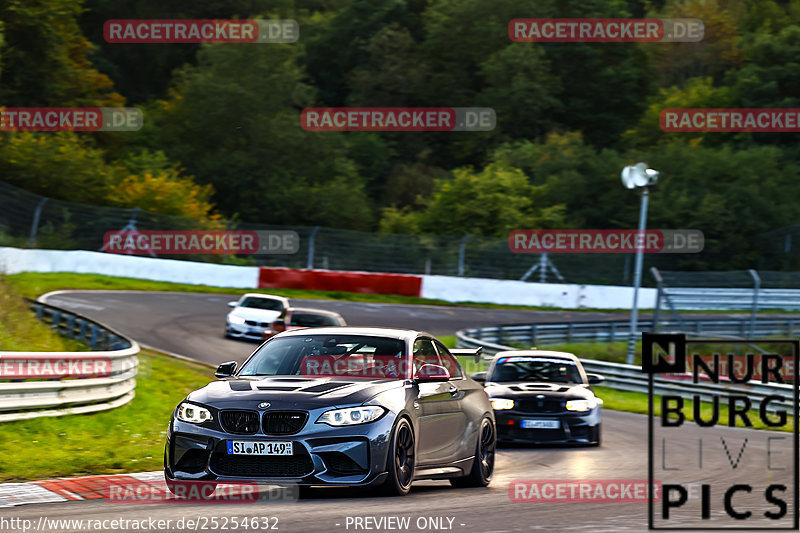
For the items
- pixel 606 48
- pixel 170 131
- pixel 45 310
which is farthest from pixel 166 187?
pixel 606 48

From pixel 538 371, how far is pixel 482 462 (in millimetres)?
5723

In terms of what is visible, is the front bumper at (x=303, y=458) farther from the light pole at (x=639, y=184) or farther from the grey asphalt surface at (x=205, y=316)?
the light pole at (x=639, y=184)

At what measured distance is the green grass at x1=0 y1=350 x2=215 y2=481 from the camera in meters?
10.8

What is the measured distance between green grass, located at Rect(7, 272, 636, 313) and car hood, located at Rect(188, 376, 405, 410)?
24.1 meters

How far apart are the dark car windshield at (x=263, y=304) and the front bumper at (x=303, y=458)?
1923cm

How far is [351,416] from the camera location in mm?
8812

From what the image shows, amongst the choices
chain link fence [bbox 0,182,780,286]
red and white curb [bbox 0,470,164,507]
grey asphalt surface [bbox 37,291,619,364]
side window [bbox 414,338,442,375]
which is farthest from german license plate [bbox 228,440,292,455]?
chain link fence [bbox 0,182,780,286]

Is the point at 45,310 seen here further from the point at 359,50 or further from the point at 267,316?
the point at 359,50

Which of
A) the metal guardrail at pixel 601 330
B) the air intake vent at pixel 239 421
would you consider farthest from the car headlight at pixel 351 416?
the metal guardrail at pixel 601 330

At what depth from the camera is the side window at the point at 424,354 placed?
405 inches

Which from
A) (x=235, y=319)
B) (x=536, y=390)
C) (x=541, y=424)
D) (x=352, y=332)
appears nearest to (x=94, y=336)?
(x=235, y=319)

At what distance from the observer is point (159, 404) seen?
56.0 ft

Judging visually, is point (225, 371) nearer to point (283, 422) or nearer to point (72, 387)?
point (283, 422)

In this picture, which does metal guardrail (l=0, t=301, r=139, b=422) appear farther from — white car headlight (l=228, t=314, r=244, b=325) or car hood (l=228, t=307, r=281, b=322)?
white car headlight (l=228, t=314, r=244, b=325)
